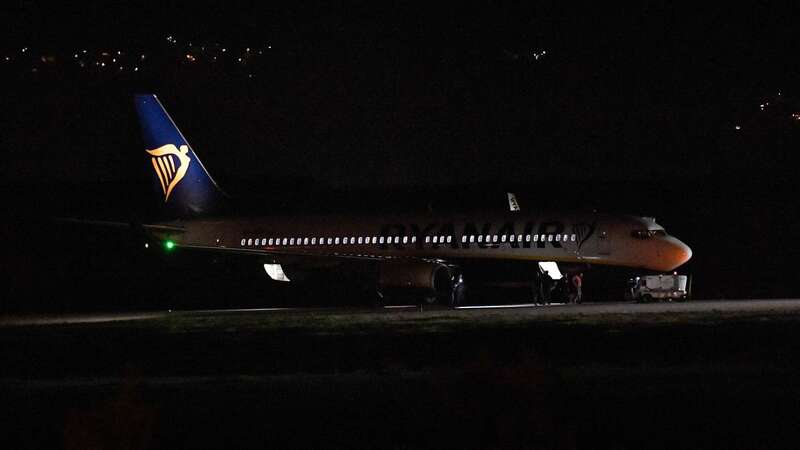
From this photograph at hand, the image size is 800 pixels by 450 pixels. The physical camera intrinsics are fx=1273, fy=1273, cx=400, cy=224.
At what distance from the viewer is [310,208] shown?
86312 millimetres

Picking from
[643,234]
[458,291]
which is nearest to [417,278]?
[458,291]

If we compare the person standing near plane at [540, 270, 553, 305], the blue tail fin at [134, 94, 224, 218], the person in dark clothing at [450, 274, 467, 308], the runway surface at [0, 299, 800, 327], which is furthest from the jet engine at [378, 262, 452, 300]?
the blue tail fin at [134, 94, 224, 218]

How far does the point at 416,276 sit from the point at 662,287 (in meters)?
8.97

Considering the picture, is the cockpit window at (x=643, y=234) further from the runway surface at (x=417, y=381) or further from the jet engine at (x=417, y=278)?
the jet engine at (x=417, y=278)

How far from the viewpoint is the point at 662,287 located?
46375mm

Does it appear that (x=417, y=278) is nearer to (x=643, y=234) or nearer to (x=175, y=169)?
(x=643, y=234)

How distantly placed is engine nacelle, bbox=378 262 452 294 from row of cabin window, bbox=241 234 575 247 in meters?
1.66

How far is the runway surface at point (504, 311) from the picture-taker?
3888cm

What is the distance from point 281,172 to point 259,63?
18140mm

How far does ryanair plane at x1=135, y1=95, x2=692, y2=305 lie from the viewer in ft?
151

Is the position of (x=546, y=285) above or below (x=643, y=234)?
below

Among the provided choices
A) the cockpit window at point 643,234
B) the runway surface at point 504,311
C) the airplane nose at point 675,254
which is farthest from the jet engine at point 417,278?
the airplane nose at point 675,254

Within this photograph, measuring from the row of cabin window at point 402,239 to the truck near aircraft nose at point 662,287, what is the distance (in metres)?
3.11

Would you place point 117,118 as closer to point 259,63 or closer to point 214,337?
point 259,63
